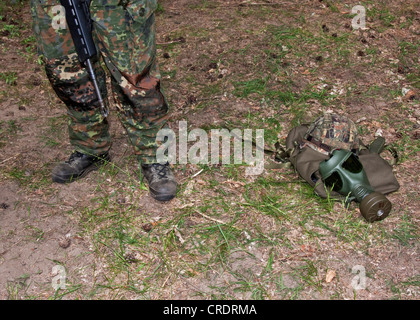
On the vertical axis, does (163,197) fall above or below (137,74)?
below

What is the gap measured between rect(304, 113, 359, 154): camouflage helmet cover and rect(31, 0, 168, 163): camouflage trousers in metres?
1.37

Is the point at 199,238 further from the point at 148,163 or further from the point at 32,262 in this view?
the point at 32,262

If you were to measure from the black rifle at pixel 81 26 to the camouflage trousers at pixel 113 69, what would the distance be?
0.06 metres

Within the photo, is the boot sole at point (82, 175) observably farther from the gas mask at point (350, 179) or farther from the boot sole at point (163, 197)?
the gas mask at point (350, 179)

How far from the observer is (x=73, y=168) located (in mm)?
3646

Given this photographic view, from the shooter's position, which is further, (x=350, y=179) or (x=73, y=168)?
→ (x=73, y=168)

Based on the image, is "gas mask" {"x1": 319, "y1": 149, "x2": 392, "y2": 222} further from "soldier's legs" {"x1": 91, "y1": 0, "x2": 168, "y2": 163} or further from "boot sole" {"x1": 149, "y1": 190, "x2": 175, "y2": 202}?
"soldier's legs" {"x1": 91, "y1": 0, "x2": 168, "y2": 163}

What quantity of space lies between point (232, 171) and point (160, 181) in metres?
0.70

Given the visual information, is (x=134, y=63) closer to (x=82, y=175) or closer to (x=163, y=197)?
(x=163, y=197)

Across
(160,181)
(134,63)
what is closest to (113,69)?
(134,63)

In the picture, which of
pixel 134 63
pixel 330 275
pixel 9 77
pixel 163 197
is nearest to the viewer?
pixel 330 275

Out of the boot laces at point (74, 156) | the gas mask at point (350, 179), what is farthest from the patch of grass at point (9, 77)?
the gas mask at point (350, 179)

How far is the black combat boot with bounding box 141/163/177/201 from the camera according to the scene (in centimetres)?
345
